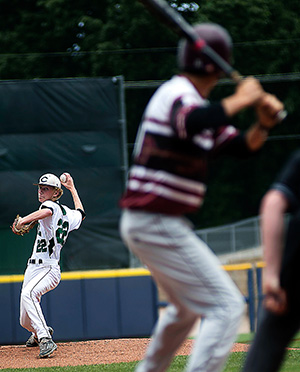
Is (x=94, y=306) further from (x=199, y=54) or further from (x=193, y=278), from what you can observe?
(x=199, y=54)

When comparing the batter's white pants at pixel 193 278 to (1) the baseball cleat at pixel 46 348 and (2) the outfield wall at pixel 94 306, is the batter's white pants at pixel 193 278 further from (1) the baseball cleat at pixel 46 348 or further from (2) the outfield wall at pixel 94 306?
(2) the outfield wall at pixel 94 306

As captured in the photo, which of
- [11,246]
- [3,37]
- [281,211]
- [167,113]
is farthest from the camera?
[3,37]

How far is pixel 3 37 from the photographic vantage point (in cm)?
3288

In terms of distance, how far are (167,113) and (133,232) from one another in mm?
606

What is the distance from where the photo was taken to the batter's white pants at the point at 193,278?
3.74 m

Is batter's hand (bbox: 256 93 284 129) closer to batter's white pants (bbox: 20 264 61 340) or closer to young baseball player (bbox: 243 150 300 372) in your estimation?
young baseball player (bbox: 243 150 300 372)

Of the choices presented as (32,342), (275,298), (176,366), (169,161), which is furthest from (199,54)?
(32,342)

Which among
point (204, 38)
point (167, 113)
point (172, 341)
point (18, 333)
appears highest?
point (204, 38)

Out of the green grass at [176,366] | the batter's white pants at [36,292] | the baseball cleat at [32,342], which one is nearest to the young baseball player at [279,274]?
the green grass at [176,366]

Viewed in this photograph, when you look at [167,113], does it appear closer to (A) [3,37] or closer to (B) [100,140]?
(B) [100,140]

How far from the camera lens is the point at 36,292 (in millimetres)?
8469

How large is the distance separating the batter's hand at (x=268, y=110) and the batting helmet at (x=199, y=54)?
0.97 ft

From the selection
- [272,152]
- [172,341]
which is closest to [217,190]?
[272,152]

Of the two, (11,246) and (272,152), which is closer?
(11,246)
